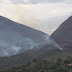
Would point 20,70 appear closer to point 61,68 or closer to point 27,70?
point 27,70

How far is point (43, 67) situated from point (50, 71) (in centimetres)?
948

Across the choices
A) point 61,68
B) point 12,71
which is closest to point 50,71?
point 61,68

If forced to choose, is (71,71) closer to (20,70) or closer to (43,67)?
(43,67)

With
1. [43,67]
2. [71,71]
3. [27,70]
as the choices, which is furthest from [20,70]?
[71,71]

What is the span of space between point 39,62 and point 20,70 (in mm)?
16762

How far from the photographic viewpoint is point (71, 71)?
572 ft

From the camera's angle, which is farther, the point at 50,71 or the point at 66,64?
the point at 66,64

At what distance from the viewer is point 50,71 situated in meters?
173

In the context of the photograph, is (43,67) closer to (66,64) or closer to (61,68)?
(61,68)

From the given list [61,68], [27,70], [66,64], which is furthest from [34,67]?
[66,64]

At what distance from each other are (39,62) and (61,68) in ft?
55.9

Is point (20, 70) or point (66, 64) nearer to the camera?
point (20, 70)

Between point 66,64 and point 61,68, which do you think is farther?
point 66,64

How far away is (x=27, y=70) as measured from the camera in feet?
578
